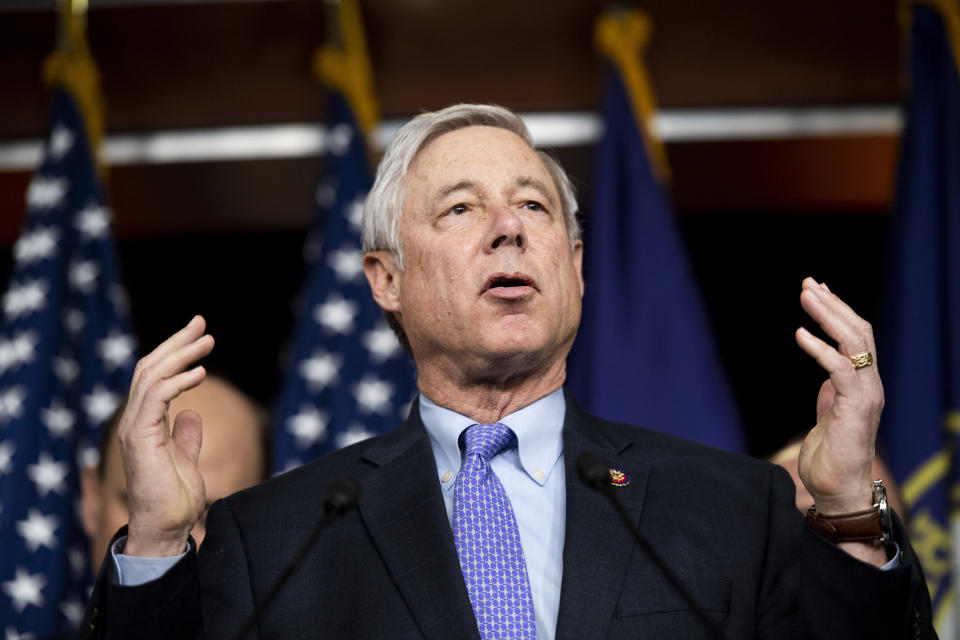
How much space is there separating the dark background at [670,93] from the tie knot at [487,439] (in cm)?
226

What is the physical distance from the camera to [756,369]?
13.8 ft

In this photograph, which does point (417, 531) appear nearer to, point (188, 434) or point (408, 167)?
point (188, 434)

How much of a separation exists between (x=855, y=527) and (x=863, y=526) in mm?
11

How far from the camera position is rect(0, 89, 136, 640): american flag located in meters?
3.34

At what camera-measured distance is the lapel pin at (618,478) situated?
180cm

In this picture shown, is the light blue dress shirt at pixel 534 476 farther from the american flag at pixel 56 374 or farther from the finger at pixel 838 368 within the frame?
the american flag at pixel 56 374

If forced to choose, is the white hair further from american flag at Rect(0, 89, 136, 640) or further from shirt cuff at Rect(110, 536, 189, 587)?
american flag at Rect(0, 89, 136, 640)

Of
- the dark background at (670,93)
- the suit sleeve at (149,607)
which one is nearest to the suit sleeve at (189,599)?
the suit sleeve at (149,607)

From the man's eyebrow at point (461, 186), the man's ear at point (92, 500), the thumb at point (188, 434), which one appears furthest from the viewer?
the man's ear at point (92, 500)

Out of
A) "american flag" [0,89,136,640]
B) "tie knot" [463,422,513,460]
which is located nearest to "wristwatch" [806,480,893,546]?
"tie knot" [463,422,513,460]

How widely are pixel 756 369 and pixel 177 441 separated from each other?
2902mm

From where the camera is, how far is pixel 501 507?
5.81 feet

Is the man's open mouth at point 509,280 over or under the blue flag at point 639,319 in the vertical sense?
over

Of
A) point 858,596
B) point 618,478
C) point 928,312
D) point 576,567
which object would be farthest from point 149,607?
point 928,312
